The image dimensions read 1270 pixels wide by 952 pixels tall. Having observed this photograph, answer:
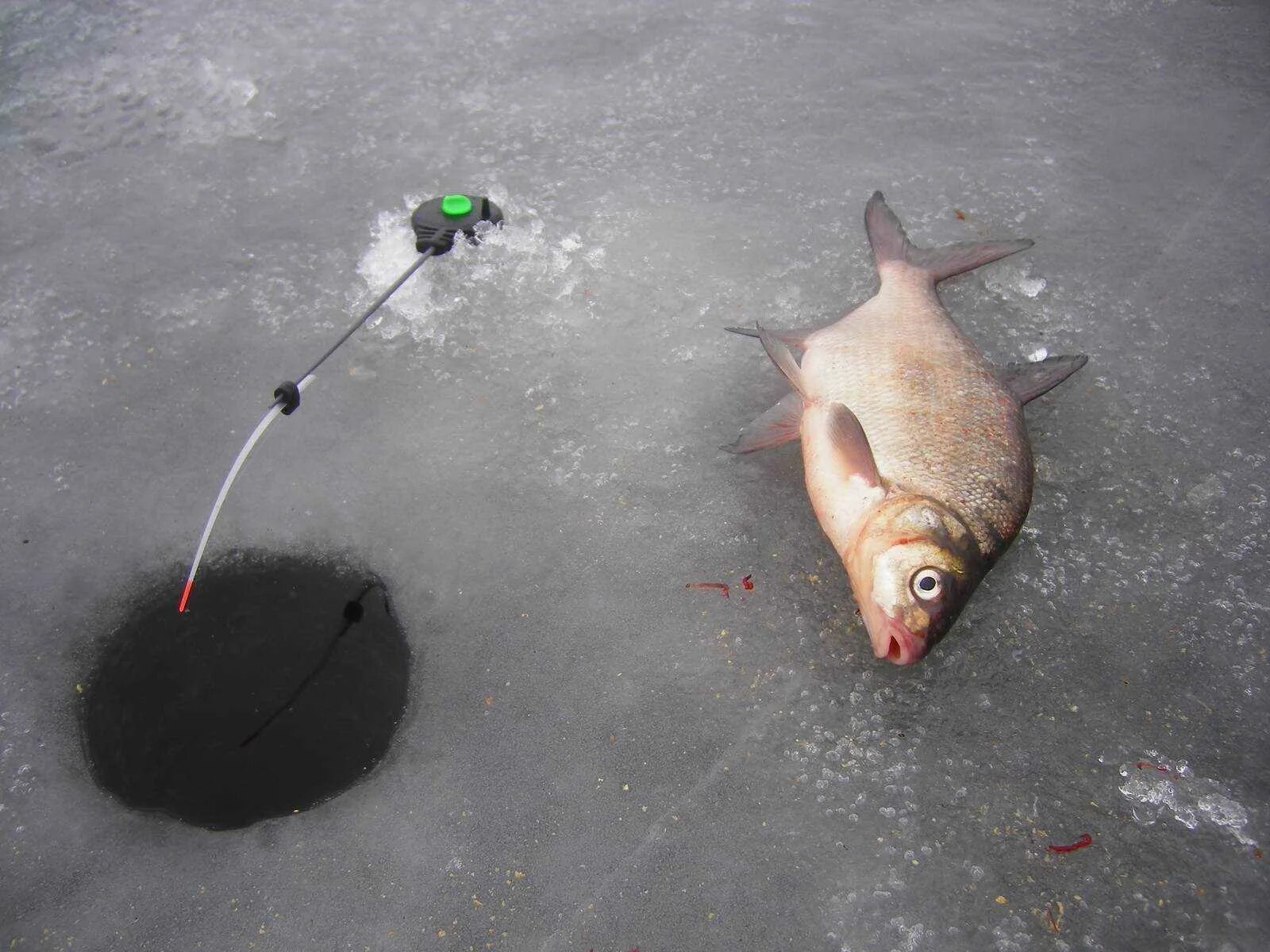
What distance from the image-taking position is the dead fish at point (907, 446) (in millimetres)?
2484

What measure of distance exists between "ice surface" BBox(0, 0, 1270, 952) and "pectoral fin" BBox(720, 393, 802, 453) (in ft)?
0.35

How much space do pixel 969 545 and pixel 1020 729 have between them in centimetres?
52

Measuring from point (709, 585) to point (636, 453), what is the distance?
549mm

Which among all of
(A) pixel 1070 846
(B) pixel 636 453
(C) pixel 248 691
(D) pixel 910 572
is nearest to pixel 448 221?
(B) pixel 636 453

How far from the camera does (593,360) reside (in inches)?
127

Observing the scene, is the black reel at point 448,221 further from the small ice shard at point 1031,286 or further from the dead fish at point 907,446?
the small ice shard at point 1031,286

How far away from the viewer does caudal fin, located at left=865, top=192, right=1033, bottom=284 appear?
11.0 ft

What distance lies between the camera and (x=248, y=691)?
2455 millimetres

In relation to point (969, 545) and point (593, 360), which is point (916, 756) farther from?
point (593, 360)

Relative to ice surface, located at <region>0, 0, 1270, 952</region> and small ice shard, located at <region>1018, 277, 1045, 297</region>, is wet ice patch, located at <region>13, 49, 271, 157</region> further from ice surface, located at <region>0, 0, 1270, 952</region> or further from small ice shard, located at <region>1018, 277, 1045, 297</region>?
small ice shard, located at <region>1018, 277, 1045, 297</region>

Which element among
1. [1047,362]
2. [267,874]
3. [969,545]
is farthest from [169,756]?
[1047,362]

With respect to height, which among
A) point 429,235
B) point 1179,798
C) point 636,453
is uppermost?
point 429,235

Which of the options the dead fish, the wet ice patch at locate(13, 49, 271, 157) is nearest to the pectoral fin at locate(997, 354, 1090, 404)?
the dead fish

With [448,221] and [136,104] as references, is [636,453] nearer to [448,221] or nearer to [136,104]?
[448,221]
